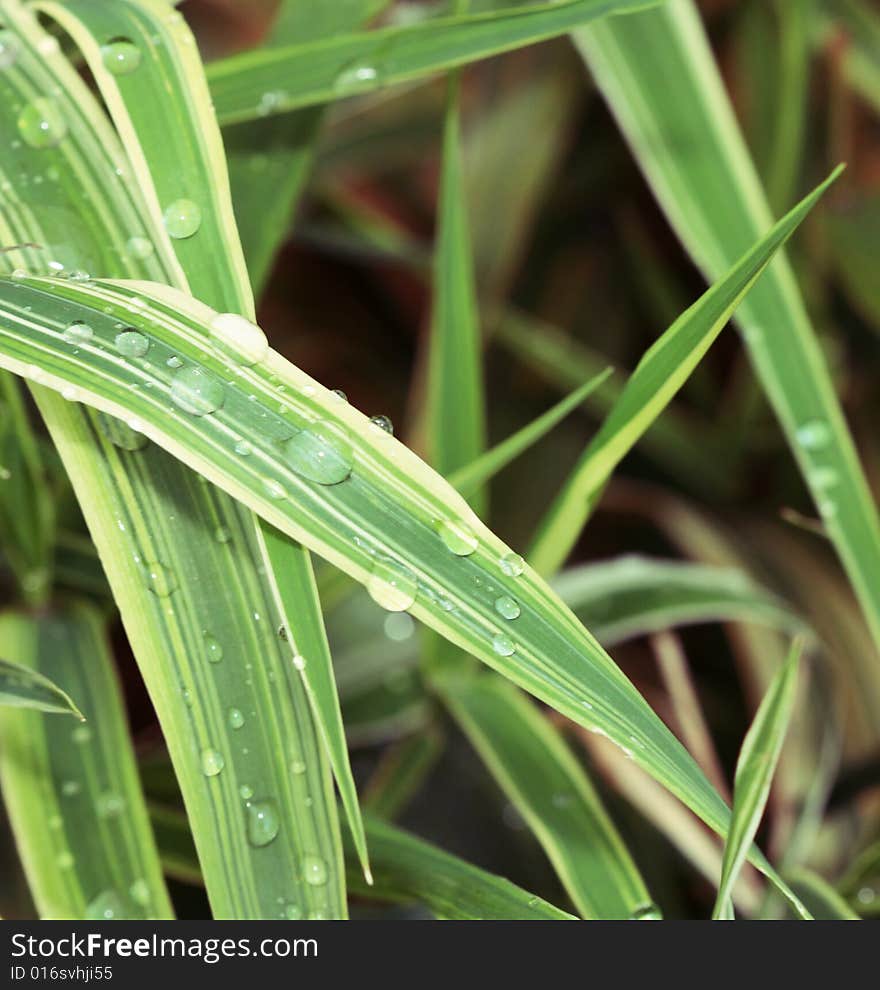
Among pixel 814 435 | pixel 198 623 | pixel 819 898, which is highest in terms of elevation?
pixel 814 435

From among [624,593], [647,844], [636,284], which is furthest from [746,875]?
[636,284]

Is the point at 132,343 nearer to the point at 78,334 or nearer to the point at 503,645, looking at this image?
the point at 78,334

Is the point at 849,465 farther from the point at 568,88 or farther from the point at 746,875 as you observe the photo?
the point at 568,88

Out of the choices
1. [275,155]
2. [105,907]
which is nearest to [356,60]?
[275,155]

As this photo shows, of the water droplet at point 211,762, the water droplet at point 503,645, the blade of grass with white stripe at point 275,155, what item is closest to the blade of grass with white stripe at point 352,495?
the water droplet at point 503,645

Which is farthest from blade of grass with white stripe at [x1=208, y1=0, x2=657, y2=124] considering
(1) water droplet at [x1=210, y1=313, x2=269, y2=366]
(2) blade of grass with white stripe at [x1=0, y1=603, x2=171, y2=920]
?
(2) blade of grass with white stripe at [x1=0, y1=603, x2=171, y2=920]

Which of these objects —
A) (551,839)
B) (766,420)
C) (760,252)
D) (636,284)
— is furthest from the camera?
(636,284)

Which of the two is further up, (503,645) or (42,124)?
(42,124)
